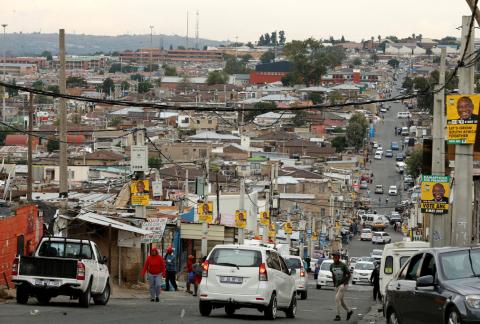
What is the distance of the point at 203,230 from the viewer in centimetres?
5284

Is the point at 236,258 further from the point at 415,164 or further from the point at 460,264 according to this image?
the point at 415,164

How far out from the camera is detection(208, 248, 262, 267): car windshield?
86.6ft

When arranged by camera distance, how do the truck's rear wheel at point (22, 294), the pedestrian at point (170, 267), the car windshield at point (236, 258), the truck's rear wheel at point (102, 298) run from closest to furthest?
the car windshield at point (236, 258), the truck's rear wheel at point (22, 294), the truck's rear wheel at point (102, 298), the pedestrian at point (170, 267)

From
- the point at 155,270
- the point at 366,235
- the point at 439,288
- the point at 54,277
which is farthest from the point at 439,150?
the point at 366,235

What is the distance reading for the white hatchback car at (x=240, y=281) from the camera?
26.2 metres

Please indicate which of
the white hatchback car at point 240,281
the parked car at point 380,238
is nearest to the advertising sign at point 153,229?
the white hatchback car at point 240,281

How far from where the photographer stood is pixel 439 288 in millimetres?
18406

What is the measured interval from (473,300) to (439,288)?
1127 millimetres

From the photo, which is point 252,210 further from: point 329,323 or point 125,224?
point 329,323

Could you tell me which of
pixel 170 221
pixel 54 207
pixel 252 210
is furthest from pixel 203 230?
pixel 252 210

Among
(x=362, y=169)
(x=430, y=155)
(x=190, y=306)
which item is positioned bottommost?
(x=362, y=169)

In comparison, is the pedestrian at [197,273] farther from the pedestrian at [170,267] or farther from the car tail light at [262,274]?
the car tail light at [262,274]

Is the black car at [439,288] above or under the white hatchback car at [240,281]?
above

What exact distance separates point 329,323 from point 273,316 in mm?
1200
